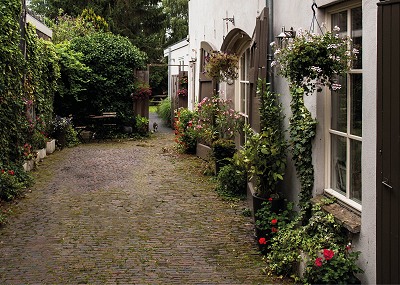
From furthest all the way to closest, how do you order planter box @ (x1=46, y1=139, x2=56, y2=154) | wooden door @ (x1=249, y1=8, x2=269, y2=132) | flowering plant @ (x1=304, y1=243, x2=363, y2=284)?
planter box @ (x1=46, y1=139, x2=56, y2=154) → wooden door @ (x1=249, y1=8, x2=269, y2=132) → flowering plant @ (x1=304, y1=243, x2=363, y2=284)

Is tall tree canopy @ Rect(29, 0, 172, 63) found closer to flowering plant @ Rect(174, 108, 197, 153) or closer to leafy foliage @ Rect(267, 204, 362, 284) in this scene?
flowering plant @ Rect(174, 108, 197, 153)

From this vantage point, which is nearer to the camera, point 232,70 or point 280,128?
point 280,128

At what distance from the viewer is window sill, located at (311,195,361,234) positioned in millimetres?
4301

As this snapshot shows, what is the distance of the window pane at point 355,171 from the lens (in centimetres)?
457

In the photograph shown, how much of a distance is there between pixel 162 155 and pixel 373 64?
10136 mm

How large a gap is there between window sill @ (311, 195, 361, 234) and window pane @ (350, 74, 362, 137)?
0.70 metres

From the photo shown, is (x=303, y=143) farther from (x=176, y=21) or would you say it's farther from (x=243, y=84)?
(x=176, y=21)

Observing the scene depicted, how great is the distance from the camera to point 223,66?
10.2 meters

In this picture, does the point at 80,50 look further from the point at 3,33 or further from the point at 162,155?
the point at 3,33

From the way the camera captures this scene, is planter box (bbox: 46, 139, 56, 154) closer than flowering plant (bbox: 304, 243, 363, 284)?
No

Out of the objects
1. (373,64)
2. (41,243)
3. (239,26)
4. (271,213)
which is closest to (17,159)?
(41,243)
